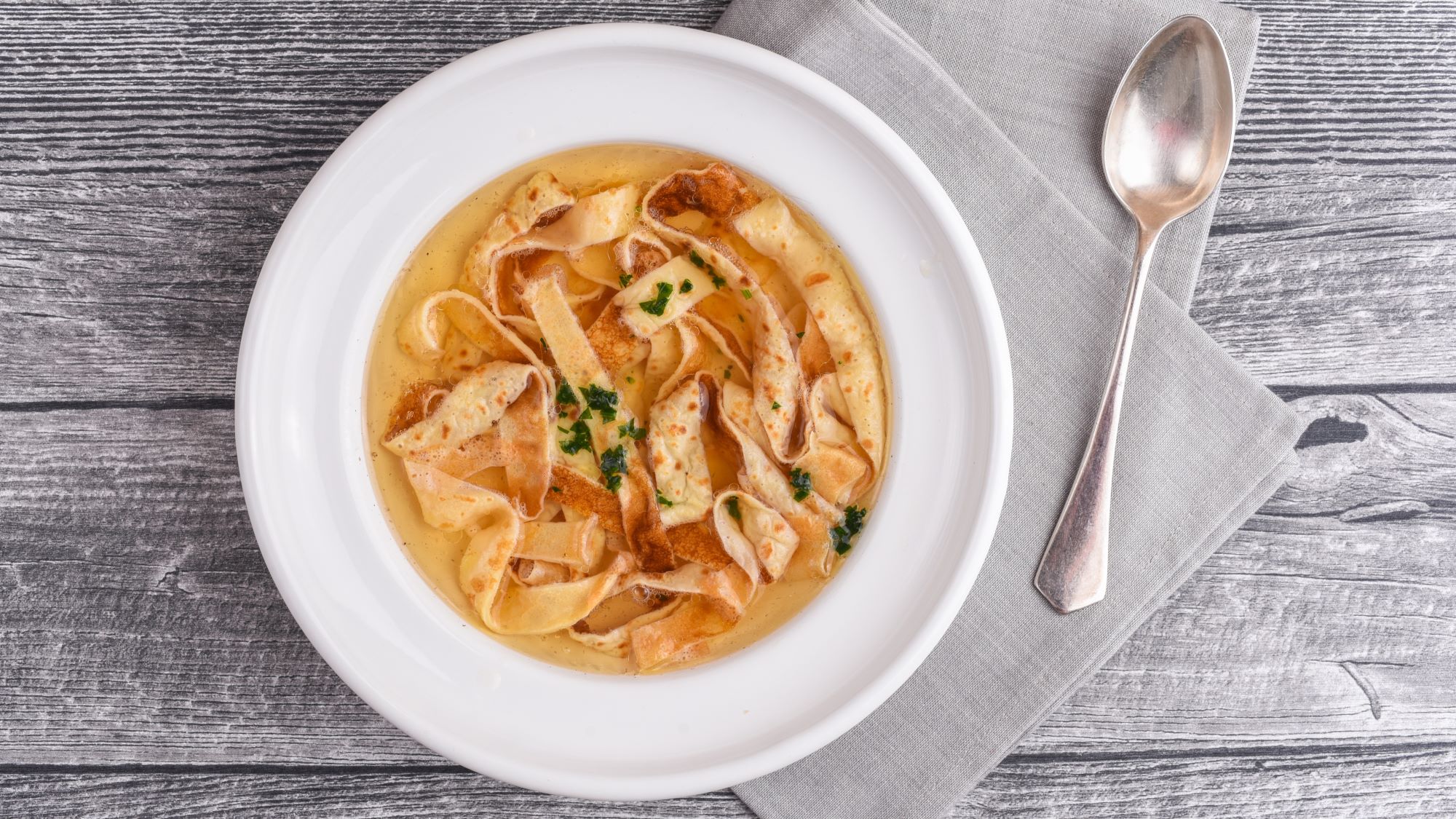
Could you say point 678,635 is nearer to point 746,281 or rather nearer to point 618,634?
point 618,634

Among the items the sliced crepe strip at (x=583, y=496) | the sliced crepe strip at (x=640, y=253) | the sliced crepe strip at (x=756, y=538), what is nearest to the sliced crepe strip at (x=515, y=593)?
the sliced crepe strip at (x=583, y=496)

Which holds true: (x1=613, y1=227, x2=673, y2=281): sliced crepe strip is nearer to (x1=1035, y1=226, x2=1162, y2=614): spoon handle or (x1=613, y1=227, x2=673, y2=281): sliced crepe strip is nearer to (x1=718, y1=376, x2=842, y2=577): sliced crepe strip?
(x1=718, y1=376, x2=842, y2=577): sliced crepe strip

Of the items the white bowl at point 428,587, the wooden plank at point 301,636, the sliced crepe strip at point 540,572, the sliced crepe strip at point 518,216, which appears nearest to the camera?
the white bowl at point 428,587

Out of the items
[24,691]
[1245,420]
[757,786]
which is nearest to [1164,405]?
[1245,420]

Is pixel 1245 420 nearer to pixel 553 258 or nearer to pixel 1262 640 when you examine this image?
pixel 1262 640

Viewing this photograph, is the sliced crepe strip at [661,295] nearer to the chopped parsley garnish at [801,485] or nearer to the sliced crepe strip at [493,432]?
the sliced crepe strip at [493,432]

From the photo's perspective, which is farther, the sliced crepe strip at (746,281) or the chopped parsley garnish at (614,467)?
the chopped parsley garnish at (614,467)

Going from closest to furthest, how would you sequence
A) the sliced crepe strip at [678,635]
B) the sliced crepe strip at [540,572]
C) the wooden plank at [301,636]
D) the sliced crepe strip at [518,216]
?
the sliced crepe strip at [518,216] < the sliced crepe strip at [678,635] < the sliced crepe strip at [540,572] < the wooden plank at [301,636]

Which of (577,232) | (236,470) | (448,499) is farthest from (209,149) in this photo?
(448,499)

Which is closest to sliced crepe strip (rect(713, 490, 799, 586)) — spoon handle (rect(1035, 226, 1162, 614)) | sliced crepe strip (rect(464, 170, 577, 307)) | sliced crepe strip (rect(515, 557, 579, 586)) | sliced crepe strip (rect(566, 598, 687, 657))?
sliced crepe strip (rect(566, 598, 687, 657))
